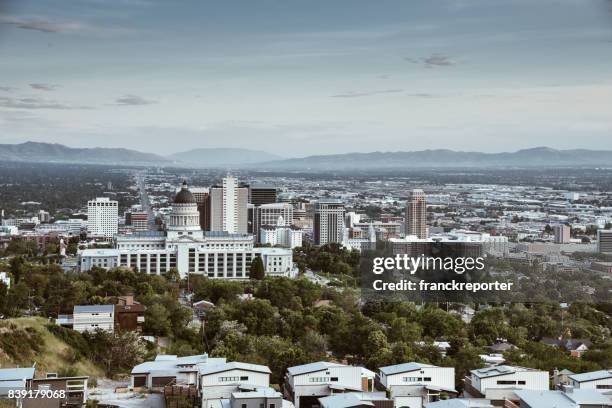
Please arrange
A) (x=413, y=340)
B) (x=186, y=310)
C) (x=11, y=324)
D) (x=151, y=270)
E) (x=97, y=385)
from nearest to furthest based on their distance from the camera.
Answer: (x=97, y=385), (x=11, y=324), (x=413, y=340), (x=186, y=310), (x=151, y=270)

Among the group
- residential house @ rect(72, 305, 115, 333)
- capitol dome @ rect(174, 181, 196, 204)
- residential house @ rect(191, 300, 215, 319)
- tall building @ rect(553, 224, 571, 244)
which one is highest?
capitol dome @ rect(174, 181, 196, 204)

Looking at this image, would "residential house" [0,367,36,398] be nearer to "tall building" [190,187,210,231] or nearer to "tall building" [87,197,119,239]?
"tall building" [190,187,210,231]

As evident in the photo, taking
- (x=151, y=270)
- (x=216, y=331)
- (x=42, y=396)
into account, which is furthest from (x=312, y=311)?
(x=151, y=270)

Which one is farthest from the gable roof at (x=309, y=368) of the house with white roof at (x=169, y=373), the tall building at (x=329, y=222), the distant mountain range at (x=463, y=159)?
the tall building at (x=329, y=222)

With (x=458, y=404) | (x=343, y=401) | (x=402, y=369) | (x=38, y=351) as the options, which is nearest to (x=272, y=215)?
(x=38, y=351)

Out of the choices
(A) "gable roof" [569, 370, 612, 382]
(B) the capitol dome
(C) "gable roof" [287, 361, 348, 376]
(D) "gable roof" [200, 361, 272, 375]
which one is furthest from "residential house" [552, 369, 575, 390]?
(B) the capitol dome

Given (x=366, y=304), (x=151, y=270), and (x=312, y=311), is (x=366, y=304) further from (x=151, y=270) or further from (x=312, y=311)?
(x=151, y=270)

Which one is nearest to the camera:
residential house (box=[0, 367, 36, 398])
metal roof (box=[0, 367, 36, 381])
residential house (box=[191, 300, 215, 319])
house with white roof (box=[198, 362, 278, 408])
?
residential house (box=[0, 367, 36, 398])
